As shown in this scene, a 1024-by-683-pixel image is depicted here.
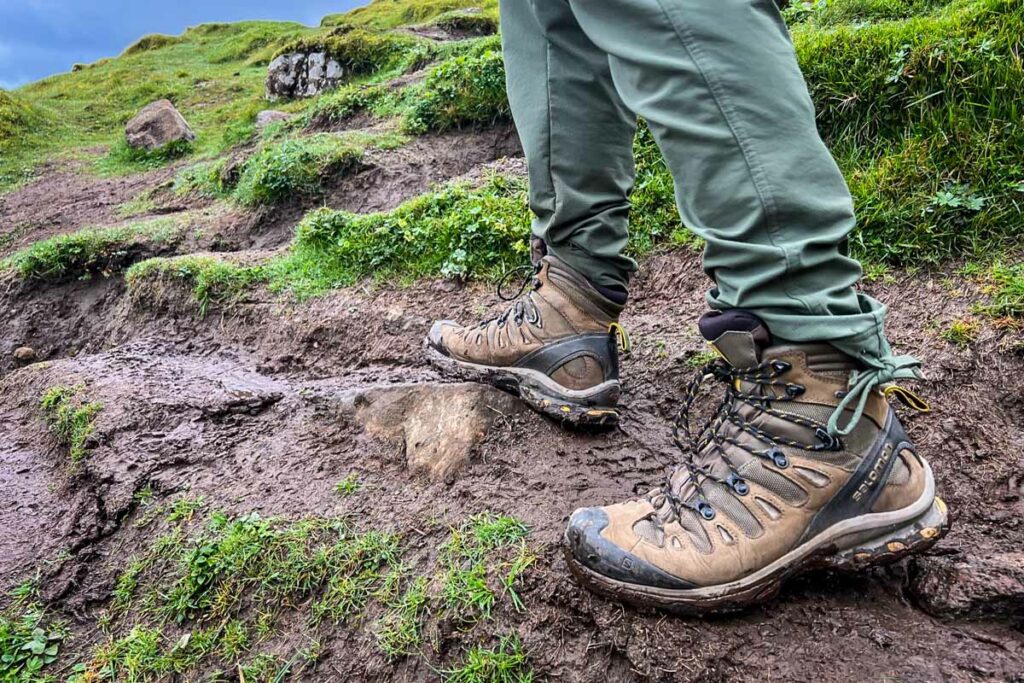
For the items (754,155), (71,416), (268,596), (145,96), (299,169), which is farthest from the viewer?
(145,96)

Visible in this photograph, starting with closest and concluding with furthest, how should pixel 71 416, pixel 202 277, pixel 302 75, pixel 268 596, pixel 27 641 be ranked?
pixel 268 596 → pixel 27 641 → pixel 71 416 → pixel 202 277 → pixel 302 75

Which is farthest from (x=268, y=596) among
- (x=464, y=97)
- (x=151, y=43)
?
(x=151, y=43)

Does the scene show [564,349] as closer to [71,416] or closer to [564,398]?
[564,398]

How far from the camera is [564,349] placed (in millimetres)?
2201

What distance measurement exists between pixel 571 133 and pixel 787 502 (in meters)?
1.22

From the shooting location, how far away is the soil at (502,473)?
1480 mm

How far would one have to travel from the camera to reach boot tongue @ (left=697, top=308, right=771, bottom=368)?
56.7 inches

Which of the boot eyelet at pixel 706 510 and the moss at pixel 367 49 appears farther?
the moss at pixel 367 49

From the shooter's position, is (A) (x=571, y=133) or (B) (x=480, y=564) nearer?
(B) (x=480, y=564)

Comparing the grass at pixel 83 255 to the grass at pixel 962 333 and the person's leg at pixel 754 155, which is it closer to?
the person's leg at pixel 754 155

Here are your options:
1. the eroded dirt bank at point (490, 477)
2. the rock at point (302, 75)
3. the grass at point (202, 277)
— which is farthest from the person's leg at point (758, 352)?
the rock at point (302, 75)

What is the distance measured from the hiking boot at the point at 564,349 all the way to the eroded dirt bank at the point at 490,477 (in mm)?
101

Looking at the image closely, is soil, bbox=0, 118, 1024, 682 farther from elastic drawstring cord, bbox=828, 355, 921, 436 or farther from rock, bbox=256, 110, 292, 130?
rock, bbox=256, 110, 292, 130

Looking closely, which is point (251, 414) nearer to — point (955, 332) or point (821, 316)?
point (821, 316)
